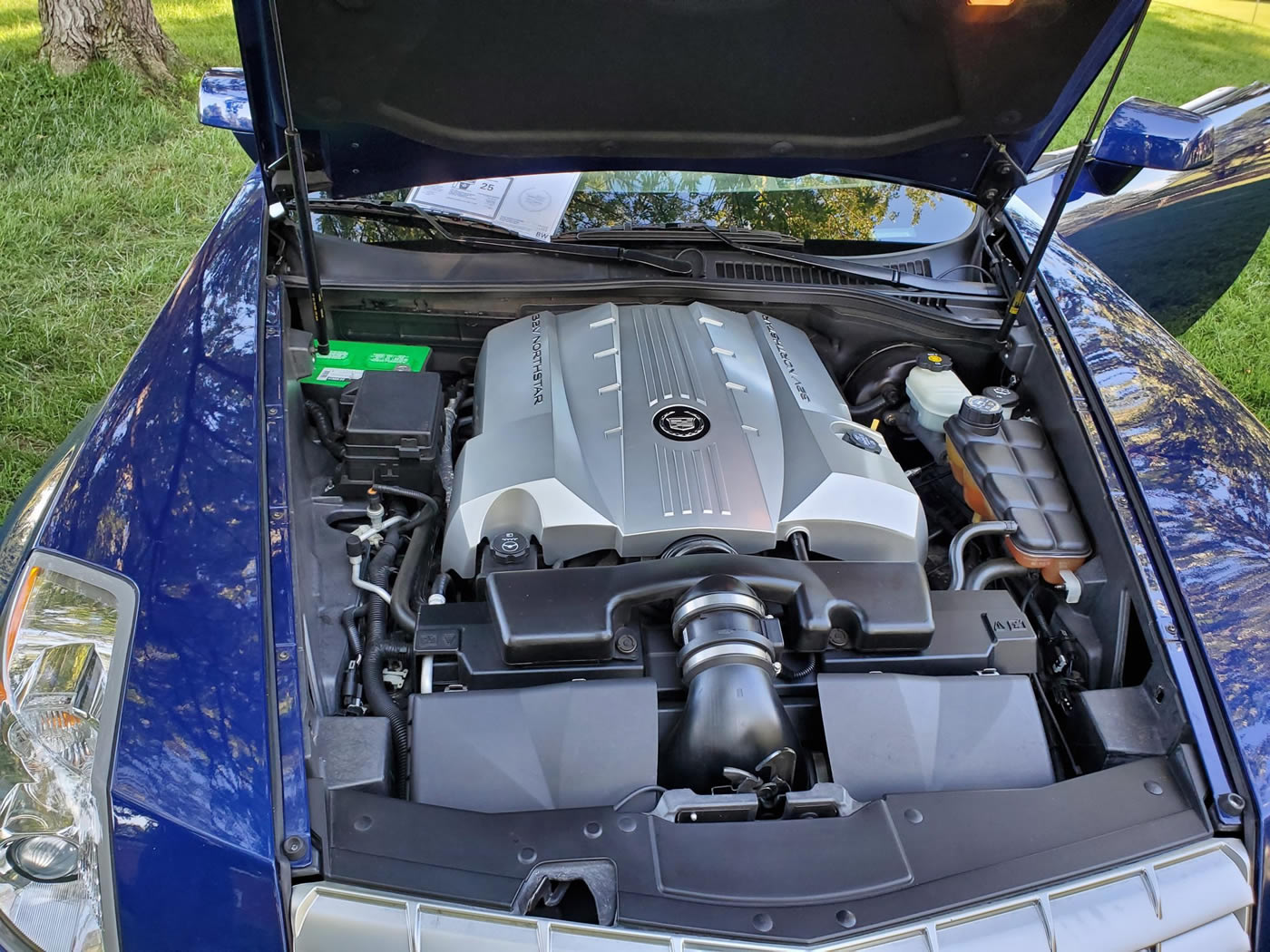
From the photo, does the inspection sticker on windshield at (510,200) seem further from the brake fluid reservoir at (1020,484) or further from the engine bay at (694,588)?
the brake fluid reservoir at (1020,484)

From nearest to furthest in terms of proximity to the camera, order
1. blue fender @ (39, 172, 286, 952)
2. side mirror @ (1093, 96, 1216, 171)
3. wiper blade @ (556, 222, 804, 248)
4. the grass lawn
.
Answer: blue fender @ (39, 172, 286, 952) < side mirror @ (1093, 96, 1216, 171) < wiper blade @ (556, 222, 804, 248) < the grass lawn

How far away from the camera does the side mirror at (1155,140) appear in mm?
2047

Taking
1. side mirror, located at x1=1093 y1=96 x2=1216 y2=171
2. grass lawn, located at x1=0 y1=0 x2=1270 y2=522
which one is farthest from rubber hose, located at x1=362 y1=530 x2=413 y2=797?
grass lawn, located at x1=0 y1=0 x2=1270 y2=522

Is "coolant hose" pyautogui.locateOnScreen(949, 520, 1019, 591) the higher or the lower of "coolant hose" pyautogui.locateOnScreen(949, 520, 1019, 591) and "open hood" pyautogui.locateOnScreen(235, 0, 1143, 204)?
the lower

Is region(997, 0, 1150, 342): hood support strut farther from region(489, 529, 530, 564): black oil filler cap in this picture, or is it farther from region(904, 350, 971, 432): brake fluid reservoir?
region(489, 529, 530, 564): black oil filler cap

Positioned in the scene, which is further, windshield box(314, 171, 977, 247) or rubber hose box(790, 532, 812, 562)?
windshield box(314, 171, 977, 247)

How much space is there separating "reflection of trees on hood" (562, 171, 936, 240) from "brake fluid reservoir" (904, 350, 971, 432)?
445 mm

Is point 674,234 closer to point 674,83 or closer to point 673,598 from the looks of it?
point 674,83

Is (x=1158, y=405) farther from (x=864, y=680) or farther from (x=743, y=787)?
(x=743, y=787)

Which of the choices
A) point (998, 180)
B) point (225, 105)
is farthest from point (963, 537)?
point (225, 105)

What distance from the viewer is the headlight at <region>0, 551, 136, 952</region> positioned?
1185 mm

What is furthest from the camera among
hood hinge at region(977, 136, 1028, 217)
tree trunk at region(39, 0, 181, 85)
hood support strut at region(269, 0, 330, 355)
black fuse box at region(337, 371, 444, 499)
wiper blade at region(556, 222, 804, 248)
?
tree trunk at region(39, 0, 181, 85)

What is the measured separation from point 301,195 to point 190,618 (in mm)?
817

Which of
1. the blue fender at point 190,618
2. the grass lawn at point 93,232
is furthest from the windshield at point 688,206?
the grass lawn at point 93,232
